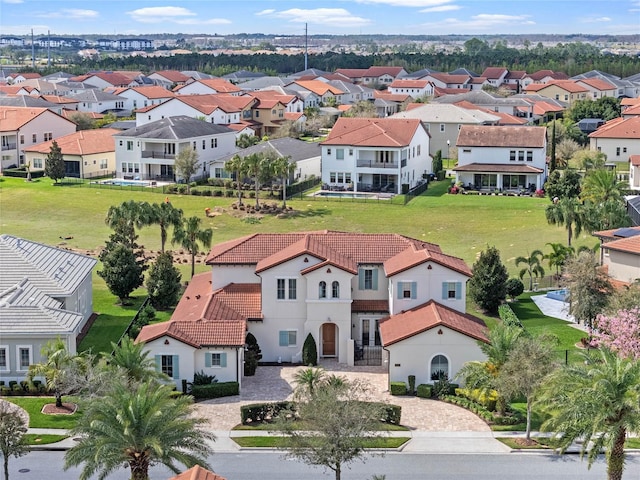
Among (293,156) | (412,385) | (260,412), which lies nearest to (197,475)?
(260,412)

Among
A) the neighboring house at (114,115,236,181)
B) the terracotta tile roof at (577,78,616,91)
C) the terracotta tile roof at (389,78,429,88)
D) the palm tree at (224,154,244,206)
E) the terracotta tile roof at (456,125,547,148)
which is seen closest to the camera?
the palm tree at (224,154,244,206)

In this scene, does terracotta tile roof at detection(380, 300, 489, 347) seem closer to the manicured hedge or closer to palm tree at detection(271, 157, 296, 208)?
the manicured hedge

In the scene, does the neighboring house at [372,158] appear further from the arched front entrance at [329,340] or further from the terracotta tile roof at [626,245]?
the arched front entrance at [329,340]

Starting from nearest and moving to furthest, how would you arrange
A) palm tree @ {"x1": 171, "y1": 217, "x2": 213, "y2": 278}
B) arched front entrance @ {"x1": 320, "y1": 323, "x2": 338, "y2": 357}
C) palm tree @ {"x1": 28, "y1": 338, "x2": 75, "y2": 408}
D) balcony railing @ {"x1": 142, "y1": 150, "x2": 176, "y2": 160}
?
palm tree @ {"x1": 28, "y1": 338, "x2": 75, "y2": 408} < arched front entrance @ {"x1": 320, "y1": 323, "x2": 338, "y2": 357} < palm tree @ {"x1": 171, "y1": 217, "x2": 213, "y2": 278} < balcony railing @ {"x1": 142, "y1": 150, "x2": 176, "y2": 160}

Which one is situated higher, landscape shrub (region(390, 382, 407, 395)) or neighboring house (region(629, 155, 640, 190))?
neighboring house (region(629, 155, 640, 190))

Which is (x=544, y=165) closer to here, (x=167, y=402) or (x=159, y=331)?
(x=159, y=331)

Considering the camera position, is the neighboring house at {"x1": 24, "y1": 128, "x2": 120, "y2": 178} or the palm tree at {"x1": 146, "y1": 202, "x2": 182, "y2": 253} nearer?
the palm tree at {"x1": 146, "y1": 202, "x2": 182, "y2": 253}

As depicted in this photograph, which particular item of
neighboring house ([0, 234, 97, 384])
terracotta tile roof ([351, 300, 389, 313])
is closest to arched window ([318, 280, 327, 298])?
terracotta tile roof ([351, 300, 389, 313])

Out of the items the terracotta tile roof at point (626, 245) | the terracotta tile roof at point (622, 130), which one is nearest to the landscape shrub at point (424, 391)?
the terracotta tile roof at point (626, 245)
